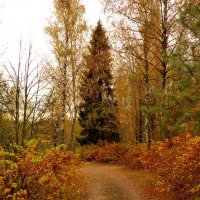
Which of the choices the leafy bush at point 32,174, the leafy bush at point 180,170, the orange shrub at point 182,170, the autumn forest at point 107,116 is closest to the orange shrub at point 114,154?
the autumn forest at point 107,116

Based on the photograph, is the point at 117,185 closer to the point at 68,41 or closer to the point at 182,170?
the point at 182,170

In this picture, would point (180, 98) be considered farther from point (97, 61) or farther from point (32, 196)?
point (97, 61)

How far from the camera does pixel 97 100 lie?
28.0m

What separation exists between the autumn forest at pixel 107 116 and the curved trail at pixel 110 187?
4cm

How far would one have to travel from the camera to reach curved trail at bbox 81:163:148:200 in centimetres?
1180

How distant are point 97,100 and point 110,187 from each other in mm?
14956

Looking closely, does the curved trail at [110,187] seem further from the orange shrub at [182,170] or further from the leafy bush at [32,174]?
the leafy bush at [32,174]

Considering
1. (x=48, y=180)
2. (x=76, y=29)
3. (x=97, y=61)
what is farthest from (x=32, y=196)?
(x=97, y=61)

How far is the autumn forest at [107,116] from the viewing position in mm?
7496

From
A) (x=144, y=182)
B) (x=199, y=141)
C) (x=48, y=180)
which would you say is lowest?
(x=144, y=182)

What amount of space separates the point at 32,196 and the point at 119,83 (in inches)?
997

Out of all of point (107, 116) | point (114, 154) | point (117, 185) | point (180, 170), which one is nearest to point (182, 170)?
point (180, 170)

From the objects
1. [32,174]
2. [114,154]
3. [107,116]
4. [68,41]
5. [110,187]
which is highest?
[68,41]

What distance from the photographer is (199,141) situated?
8.38m
